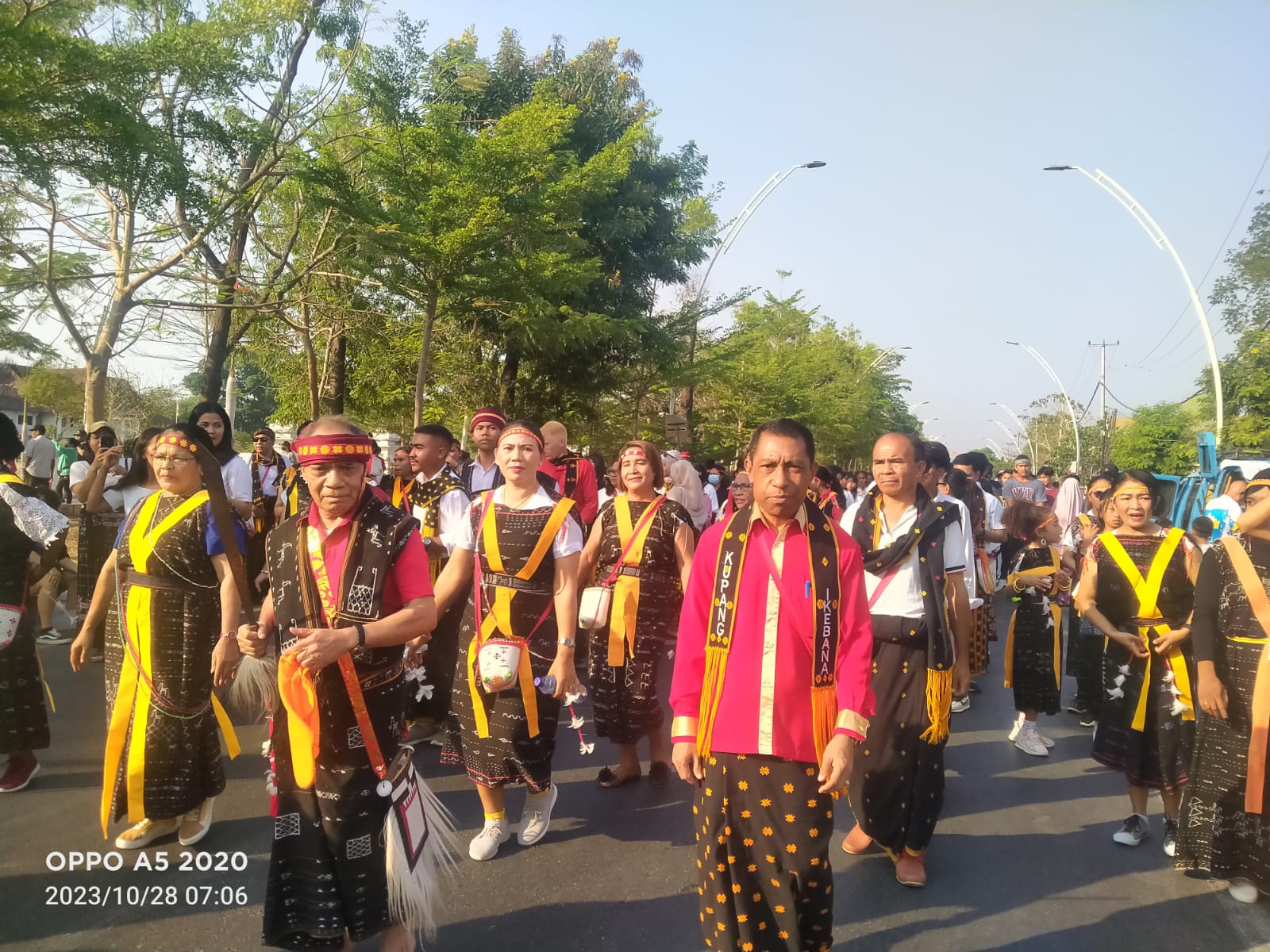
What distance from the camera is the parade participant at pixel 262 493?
8070 mm

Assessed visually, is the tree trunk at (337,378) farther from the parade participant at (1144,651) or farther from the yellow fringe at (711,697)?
the yellow fringe at (711,697)

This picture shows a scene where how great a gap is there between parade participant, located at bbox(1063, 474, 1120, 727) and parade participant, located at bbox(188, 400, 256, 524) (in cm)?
508

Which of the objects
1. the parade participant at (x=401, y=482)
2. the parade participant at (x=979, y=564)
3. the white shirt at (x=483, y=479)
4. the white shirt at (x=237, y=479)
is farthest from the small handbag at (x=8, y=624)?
the parade participant at (x=979, y=564)

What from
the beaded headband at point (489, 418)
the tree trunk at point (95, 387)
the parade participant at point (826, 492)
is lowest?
the parade participant at point (826, 492)

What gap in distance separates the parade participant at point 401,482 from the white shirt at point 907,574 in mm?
2937

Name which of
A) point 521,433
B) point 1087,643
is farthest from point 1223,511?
point 521,433

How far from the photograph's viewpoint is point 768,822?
101 inches

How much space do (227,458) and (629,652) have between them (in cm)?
277

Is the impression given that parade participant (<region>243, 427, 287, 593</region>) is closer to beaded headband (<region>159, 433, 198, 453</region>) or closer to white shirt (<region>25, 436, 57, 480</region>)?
beaded headband (<region>159, 433, 198, 453</region>)

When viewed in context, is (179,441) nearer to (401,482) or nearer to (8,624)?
(8,624)

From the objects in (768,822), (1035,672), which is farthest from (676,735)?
(1035,672)

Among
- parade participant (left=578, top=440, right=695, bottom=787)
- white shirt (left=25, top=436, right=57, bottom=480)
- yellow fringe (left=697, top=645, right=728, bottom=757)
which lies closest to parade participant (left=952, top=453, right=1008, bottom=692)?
parade participant (left=578, top=440, right=695, bottom=787)

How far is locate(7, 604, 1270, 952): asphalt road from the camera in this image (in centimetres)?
335

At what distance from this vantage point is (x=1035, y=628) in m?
6.17
